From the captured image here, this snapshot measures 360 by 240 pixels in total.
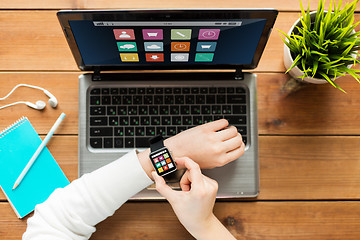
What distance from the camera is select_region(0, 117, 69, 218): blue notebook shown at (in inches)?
32.9

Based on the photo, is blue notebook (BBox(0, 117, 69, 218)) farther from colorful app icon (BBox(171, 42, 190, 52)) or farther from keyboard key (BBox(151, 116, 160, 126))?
colorful app icon (BBox(171, 42, 190, 52))

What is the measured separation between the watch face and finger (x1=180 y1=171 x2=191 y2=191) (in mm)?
31

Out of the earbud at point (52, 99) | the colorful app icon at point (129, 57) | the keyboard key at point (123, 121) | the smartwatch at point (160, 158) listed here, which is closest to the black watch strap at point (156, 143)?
the smartwatch at point (160, 158)

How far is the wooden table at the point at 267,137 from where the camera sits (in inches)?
33.7

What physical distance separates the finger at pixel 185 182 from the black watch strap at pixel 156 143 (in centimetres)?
9

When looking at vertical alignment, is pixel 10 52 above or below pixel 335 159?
above

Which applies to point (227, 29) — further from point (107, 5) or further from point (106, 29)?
point (107, 5)

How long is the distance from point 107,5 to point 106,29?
0.89 ft

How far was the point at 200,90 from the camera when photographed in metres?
0.84

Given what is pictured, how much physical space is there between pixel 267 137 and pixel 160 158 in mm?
325

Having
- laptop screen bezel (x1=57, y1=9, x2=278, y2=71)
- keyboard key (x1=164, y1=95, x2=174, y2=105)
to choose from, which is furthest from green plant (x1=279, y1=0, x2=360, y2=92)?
keyboard key (x1=164, y1=95, x2=174, y2=105)

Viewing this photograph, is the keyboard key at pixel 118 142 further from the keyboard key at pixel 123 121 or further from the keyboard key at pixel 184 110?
the keyboard key at pixel 184 110

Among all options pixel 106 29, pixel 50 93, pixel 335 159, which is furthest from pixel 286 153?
pixel 50 93

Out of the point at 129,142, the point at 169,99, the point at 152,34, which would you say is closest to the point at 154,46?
the point at 152,34
